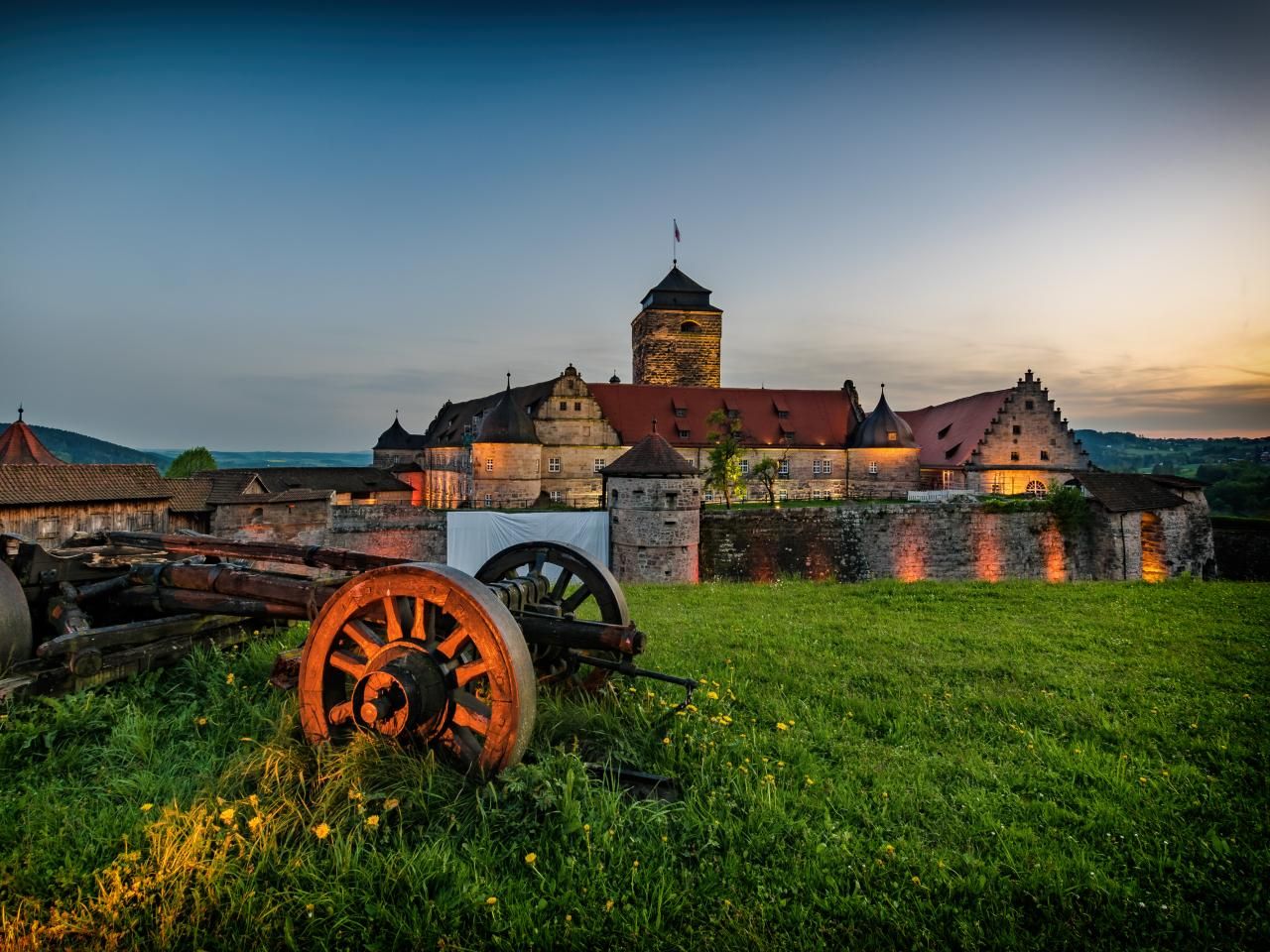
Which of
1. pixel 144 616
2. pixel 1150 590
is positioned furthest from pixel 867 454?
pixel 144 616

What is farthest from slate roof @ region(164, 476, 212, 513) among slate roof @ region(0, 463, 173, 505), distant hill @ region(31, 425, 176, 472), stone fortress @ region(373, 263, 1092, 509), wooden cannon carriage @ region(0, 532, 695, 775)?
distant hill @ region(31, 425, 176, 472)

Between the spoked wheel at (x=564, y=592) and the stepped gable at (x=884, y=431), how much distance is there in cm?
3277

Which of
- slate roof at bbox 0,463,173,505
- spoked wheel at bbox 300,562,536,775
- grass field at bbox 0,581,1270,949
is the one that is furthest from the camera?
slate roof at bbox 0,463,173,505

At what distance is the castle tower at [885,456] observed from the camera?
1351 inches

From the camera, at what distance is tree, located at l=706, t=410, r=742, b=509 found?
103 feet

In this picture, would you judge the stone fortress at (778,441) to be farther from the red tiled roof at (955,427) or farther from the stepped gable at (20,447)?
the stepped gable at (20,447)

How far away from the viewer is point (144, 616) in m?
5.26

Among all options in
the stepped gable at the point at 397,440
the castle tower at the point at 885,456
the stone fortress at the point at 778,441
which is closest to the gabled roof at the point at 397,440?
the stepped gable at the point at 397,440

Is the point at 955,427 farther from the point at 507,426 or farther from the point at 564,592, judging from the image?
the point at 564,592

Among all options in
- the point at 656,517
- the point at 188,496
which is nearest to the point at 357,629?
the point at 656,517

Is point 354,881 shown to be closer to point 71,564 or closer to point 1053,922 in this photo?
point 1053,922

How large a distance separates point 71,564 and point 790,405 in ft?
117

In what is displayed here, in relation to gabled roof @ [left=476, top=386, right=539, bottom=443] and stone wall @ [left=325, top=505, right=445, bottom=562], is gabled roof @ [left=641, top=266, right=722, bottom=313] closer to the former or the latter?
gabled roof @ [left=476, top=386, right=539, bottom=443]

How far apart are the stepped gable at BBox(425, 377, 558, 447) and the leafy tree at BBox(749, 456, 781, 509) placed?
12.1m
